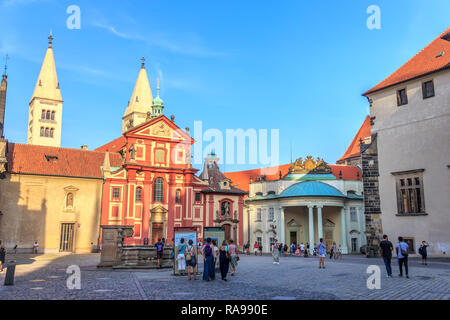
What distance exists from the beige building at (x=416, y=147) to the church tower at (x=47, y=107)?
58523 mm

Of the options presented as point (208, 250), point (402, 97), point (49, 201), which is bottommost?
point (208, 250)

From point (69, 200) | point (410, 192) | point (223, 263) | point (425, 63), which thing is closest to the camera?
point (223, 263)

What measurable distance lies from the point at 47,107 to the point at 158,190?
120 ft

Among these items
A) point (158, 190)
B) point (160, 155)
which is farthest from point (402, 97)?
point (158, 190)

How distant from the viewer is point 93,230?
43656mm

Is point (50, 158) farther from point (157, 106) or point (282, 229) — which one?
point (282, 229)

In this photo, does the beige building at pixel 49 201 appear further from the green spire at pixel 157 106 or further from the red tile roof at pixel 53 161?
the green spire at pixel 157 106

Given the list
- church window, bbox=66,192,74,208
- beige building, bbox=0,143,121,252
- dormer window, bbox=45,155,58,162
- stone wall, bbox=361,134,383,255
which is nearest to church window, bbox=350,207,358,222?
stone wall, bbox=361,134,383,255

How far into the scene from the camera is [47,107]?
72.0m

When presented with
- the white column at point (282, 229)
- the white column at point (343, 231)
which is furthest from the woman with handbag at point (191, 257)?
the white column at point (343, 231)

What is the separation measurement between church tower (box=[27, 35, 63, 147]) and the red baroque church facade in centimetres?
2886
